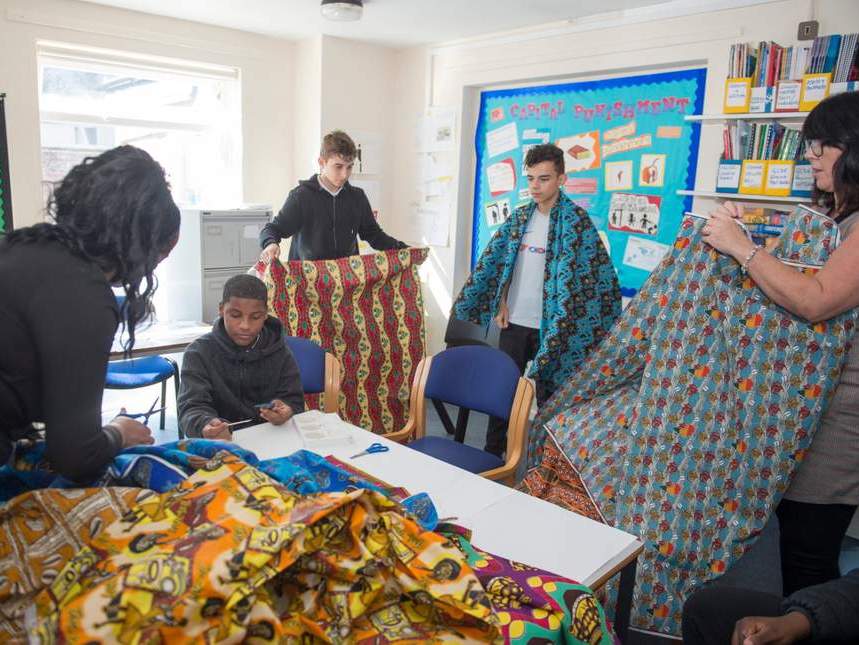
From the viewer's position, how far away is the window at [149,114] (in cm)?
445

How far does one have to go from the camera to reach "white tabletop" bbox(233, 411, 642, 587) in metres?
1.43

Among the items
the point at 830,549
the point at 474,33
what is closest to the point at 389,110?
the point at 474,33

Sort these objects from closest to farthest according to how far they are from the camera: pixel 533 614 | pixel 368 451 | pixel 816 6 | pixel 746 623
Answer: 1. pixel 533 614
2. pixel 746 623
3. pixel 368 451
4. pixel 816 6

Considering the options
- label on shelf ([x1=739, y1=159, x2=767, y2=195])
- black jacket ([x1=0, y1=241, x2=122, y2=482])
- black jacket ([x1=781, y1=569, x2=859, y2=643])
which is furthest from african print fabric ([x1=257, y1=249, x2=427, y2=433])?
black jacket ([x1=781, y1=569, x2=859, y2=643])

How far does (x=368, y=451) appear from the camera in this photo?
6.36 feet

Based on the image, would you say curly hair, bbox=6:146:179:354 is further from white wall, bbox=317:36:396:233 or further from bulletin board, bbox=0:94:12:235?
white wall, bbox=317:36:396:233

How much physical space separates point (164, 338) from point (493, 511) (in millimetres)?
3082

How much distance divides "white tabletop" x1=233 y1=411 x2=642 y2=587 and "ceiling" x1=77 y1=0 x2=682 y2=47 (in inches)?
115

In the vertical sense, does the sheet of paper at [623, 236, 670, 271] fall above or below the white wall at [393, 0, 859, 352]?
below

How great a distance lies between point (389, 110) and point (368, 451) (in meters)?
4.02

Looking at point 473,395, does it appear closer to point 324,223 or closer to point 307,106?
point 324,223

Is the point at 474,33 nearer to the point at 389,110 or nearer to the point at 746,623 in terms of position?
the point at 389,110

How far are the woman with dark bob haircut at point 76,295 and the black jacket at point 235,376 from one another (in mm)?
899

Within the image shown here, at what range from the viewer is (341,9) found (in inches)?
152
